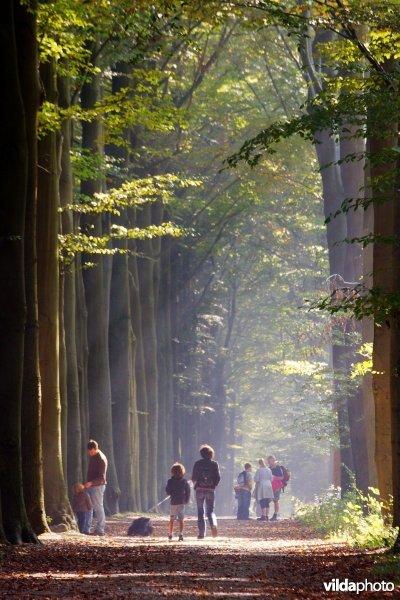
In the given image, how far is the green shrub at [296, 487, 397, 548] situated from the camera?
1592cm

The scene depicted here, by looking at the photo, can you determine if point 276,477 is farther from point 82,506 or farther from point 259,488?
point 82,506

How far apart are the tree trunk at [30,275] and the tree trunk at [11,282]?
0.93 m

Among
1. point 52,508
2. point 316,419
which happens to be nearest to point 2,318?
point 52,508

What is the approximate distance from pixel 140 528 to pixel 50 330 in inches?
217

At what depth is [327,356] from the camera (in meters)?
71.1

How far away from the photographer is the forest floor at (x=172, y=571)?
31.9 feet

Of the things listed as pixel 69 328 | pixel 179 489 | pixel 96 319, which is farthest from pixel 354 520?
pixel 96 319

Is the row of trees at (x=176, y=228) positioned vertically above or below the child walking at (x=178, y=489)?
above

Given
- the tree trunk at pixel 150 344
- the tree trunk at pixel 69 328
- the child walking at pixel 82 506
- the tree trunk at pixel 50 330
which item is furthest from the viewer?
the tree trunk at pixel 150 344

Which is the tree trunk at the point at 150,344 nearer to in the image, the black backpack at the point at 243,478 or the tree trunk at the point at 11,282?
the black backpack at the point at 243,478

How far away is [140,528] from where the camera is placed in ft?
72.6

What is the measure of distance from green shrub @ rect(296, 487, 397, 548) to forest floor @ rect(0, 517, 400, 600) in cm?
53

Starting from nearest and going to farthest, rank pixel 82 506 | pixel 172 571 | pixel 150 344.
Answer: pixel 172 571 < pixel 82 506 < pixel 150 344

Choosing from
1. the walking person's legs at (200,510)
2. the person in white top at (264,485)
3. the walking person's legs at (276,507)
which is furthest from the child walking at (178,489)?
the walking person's legs at (276,507)
